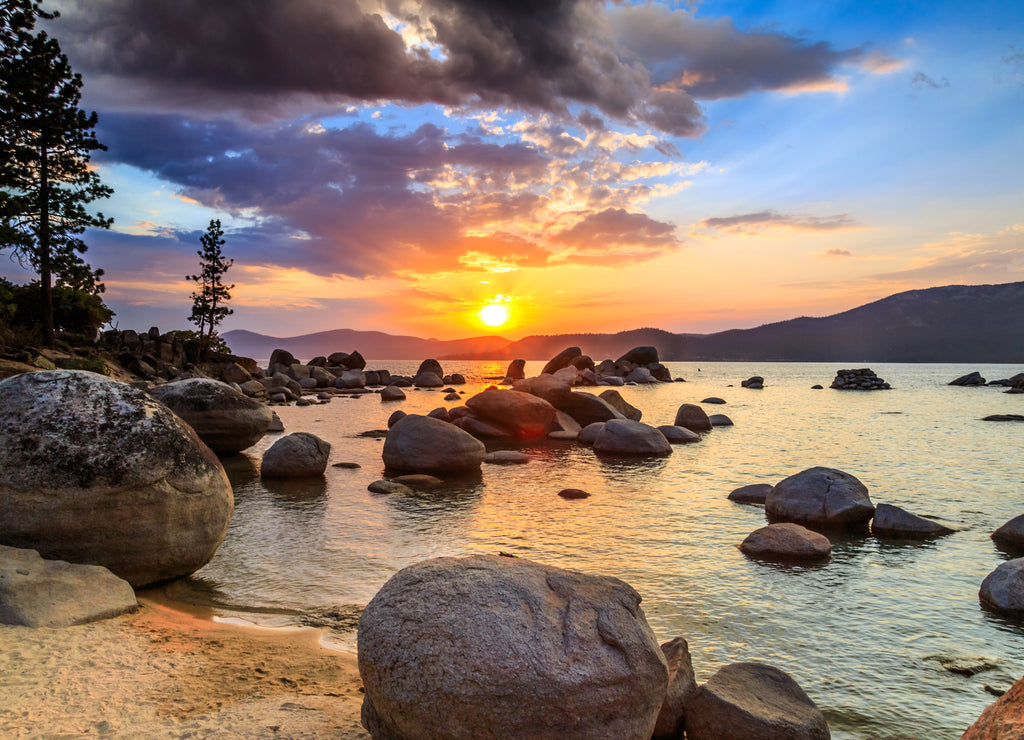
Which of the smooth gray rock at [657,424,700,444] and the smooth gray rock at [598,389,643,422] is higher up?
the smooth gray rock at [598,389,643,422]

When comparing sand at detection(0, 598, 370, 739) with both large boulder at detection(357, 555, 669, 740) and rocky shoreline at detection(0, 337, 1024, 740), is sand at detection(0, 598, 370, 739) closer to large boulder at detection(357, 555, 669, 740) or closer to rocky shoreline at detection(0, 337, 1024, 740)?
large boulder at detection(357, 555, 669, 740)

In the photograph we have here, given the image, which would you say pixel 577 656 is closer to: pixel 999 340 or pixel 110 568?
pixel 110 568

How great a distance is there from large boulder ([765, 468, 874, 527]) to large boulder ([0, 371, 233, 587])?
390 inches

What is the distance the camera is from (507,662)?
12.1 feet

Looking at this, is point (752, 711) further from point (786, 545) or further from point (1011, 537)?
point (1011, 537)

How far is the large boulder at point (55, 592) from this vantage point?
5.27 metres

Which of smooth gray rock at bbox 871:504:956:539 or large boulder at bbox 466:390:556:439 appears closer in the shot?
smooth gray rock at bbox 871:504:956:539

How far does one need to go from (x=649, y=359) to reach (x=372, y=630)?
262ft

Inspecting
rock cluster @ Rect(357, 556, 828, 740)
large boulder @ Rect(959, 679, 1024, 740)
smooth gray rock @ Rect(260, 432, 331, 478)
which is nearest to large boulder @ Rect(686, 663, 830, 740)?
rock cluster @ Rect(357, 556, 828, 740)

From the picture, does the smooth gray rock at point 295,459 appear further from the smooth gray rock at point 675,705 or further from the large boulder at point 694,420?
the large boulder at point 694,420

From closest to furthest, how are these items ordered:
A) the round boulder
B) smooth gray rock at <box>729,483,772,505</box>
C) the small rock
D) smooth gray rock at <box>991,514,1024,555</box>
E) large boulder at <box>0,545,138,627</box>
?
1. large boulder at <box>0,545,138,627</box>
2. the round boulder
3. smooth gray rock at <box>991,514,1024,555</box>
4. smooth gray rock at <box>729,483,772,505</box>
5. the small rock

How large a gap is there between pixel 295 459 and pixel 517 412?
34.3 ft

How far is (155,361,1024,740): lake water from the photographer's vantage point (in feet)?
19.2

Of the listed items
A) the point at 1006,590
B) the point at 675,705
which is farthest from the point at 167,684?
the point at 1006,590
